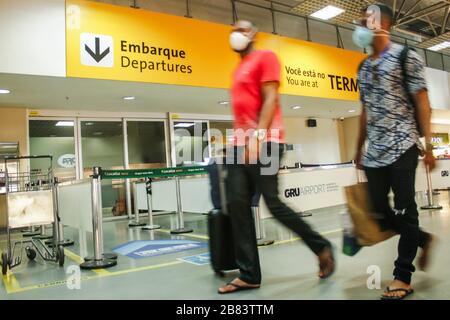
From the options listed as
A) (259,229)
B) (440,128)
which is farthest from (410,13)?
(440,128)

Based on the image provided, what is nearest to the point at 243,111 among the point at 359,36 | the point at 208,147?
the point at 359,36

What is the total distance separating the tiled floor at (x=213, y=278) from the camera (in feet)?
6.13

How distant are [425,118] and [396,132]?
0.13 meters

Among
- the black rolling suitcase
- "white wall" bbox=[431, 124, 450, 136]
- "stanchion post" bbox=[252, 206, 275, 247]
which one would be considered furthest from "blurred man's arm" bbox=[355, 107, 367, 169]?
"white wall" bbox=[431, 124, 450, 136]

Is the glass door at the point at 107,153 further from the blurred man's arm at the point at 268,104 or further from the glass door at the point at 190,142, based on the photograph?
the blurred man's arm at the point at 268,104

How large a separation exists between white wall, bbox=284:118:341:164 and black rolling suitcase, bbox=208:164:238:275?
8570 mm

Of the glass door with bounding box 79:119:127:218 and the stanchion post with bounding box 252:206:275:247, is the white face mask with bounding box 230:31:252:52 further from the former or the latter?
the glass door with bounding box 79:119:127:218

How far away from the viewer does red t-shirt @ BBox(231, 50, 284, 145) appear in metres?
1.94

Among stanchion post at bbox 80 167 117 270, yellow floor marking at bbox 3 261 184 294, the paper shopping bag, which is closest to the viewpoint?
the paper shopping bag

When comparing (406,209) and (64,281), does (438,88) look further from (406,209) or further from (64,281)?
(64,281)

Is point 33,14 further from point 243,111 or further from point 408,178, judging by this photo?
point 408,178

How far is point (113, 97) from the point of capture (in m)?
6.68

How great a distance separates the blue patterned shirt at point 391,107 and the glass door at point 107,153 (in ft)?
23.3

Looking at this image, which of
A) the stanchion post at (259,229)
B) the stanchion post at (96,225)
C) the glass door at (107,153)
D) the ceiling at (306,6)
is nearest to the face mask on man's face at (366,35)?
the stanchion post at (259,229)
